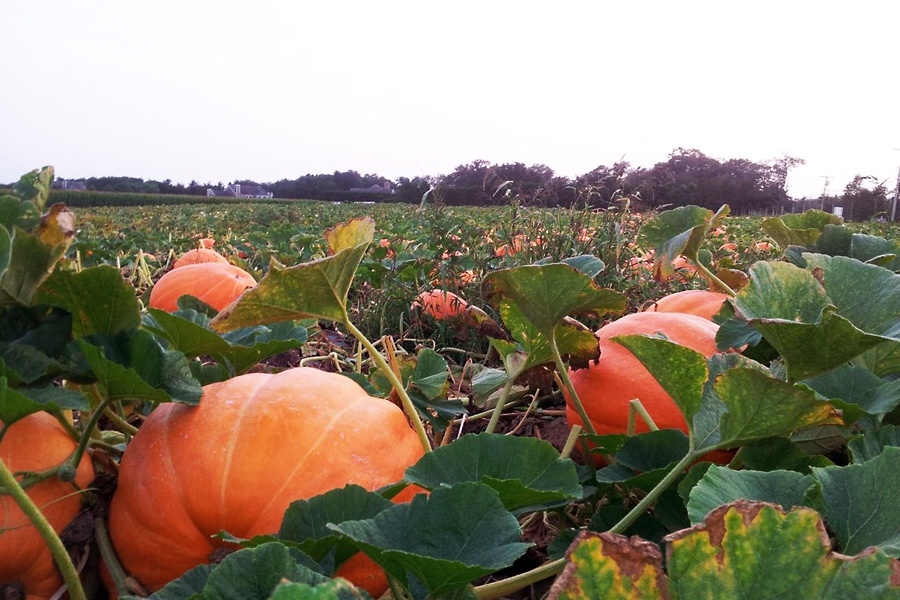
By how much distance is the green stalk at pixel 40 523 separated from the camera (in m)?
0.75

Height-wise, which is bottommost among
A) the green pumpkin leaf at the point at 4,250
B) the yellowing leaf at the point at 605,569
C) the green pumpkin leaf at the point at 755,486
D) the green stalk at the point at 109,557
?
the green stalk at the point at 109,557

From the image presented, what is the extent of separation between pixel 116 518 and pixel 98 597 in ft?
0.50

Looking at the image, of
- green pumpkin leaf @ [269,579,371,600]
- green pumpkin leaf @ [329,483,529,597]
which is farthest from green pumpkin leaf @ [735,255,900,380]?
green pumpkin leaf @ [269,579,371,600]


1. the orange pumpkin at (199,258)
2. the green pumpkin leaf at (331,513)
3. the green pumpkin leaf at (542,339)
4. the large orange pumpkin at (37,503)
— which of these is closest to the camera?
the green pumpkin leaf at (331,513)

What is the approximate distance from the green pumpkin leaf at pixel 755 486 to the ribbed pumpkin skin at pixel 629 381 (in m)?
0.67

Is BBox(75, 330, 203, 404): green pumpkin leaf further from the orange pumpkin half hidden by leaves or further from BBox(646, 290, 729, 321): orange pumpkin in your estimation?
BBox(646, 290, 729, 321): orange pumpkin

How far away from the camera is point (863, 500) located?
0.74 metres

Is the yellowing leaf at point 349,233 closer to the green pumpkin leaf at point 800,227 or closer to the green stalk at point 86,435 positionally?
the green stalk at point 86,435

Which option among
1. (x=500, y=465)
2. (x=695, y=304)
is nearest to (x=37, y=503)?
(x=500, y=465)

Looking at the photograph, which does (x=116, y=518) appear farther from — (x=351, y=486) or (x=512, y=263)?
(x=512, y=263)

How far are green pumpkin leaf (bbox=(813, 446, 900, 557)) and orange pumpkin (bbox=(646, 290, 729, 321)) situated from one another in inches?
46.5

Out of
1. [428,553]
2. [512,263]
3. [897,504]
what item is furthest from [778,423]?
[512,263]

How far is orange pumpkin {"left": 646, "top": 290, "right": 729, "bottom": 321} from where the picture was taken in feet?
6.35

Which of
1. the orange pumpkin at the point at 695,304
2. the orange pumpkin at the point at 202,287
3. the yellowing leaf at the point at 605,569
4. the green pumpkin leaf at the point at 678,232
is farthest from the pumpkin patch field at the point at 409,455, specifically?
the orange pumpkin at the point at 202,287
